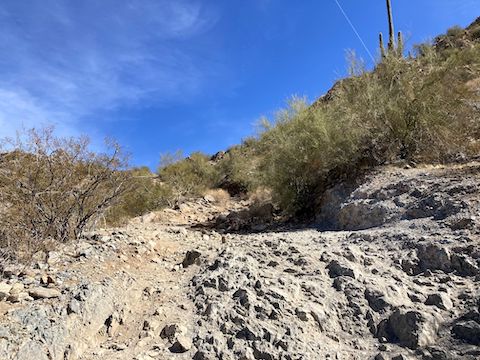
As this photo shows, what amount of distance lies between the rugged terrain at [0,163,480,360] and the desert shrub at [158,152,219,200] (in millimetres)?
8856

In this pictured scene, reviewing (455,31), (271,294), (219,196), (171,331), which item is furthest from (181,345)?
(455,31)

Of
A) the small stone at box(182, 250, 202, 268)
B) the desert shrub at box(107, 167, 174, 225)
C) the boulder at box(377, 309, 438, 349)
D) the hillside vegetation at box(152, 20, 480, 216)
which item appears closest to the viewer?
the boulder at box(377, 309, 438, 349)

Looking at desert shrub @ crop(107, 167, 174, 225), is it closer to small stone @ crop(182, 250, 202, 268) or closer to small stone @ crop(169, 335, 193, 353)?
small stone @ crop(182, 250, 202, 268)

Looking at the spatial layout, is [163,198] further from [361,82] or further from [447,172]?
[447,172]

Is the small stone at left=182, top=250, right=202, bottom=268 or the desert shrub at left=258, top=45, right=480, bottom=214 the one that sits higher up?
the desert shrub at left=258, top=45, right=480, bottom=214

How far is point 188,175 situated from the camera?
53.5 feet

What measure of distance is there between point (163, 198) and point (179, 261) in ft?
27.1

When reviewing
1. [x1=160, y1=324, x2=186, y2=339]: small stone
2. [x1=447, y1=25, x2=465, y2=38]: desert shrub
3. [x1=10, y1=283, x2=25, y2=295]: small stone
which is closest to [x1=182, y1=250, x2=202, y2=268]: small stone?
[x1=160, y1=324, x2=186, y2=339]: small stone

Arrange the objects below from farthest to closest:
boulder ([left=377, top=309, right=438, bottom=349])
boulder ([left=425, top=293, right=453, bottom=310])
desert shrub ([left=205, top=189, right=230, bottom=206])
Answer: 1. desert shrub ([left=205, top=189, right=230, bottom=206])
2. boulder ([left=425, top=293, right=453, bottom=310])
3. boulder ([left=377, top=309, right=438, bottom=349])

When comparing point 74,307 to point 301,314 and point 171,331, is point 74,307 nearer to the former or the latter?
point 171,331

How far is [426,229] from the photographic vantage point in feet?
17.6

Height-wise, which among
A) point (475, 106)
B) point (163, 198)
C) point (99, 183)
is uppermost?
point (163, 198)

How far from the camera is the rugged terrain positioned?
11.9ft

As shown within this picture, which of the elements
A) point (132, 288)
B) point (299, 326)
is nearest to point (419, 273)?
Answer: point (299, 326)
